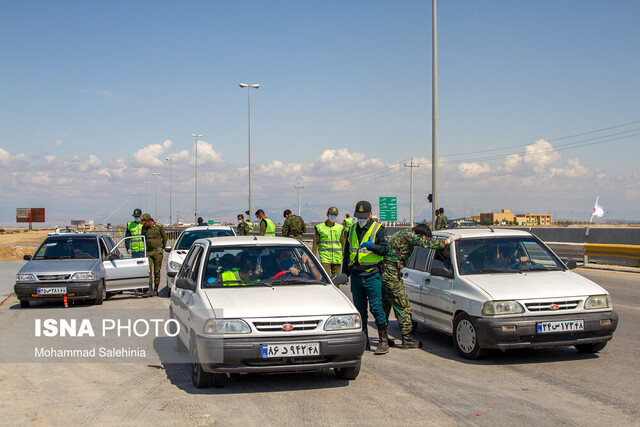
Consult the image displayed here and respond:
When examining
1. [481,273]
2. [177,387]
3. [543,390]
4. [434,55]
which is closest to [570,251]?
[434,55]

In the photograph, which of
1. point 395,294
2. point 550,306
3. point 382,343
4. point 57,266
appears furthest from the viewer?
point 57,266

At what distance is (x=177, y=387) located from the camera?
6.49 metres

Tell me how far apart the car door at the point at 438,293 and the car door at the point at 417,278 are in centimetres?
12

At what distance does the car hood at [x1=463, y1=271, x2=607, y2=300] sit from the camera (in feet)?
24.3

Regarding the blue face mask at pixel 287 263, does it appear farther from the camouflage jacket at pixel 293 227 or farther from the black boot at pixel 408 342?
the camouflage jacket at pixel 293 227

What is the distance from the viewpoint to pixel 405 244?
27.5 ft

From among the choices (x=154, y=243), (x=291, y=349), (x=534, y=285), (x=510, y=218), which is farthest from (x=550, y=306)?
(x=510, y=218)

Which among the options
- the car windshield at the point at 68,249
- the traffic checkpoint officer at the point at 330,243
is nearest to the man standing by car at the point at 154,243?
the car windshield at the point at 68,249

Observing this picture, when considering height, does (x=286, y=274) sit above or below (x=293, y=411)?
above

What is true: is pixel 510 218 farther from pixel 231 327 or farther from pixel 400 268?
pixel 231 327

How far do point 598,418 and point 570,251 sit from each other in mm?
17008

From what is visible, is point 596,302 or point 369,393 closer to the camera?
point 369,393

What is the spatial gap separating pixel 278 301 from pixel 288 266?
38.8 inches

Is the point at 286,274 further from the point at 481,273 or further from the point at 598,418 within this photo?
the point at 598,418
